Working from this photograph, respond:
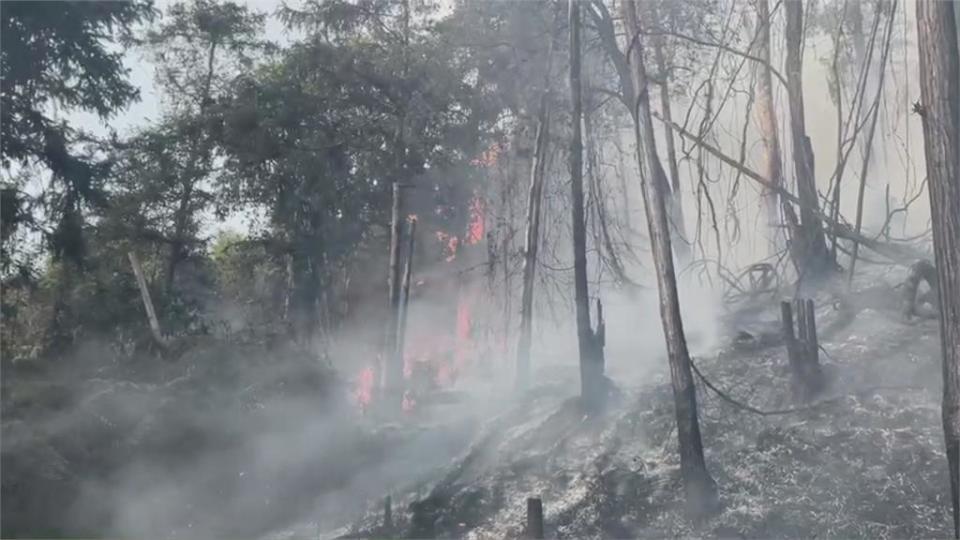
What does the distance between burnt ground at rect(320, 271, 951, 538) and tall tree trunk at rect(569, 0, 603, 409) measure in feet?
1.68

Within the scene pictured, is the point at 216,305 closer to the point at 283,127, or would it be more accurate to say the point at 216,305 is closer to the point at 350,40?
the point at 283,127

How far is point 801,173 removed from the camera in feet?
59.5

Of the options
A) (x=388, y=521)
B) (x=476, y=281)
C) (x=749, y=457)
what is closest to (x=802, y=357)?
(x=749, y=457)

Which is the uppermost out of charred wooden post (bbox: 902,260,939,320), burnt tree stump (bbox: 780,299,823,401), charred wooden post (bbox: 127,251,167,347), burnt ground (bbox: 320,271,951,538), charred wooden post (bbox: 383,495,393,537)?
charred wooden post (bbox: 127,251,167,347)

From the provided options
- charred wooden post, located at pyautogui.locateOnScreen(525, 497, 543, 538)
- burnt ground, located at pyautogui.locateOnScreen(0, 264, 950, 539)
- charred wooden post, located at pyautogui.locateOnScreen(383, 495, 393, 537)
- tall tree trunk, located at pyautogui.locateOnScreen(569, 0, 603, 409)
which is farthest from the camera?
tall tree trunk, located at pyautogui.locateOnScreen(569, 0, 603, 409)

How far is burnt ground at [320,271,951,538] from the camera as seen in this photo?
491 inches

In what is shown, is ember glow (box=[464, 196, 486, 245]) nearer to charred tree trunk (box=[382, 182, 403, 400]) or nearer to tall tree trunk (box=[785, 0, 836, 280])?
charred tree trunk (box=[382, 182, 403, 400])

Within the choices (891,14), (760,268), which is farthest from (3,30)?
(760,268)

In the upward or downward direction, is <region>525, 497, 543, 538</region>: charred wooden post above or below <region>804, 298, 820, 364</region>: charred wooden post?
below

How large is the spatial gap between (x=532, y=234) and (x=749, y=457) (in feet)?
27.1

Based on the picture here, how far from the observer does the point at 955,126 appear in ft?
29.4

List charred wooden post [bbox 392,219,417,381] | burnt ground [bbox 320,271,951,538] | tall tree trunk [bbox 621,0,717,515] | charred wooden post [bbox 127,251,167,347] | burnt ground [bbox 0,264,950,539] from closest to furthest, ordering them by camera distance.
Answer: burnt ground [bbox 320,271,951,538] → burnt ground [bbox 0,264,950,539] → tall tree trunk [bbox 621,0,717,515] → charred wooden post [bbox 127,251,167,347] → charred wooden post [bbox 392,219,417,381]

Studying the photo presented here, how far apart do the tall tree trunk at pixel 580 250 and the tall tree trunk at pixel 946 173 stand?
8307 mm

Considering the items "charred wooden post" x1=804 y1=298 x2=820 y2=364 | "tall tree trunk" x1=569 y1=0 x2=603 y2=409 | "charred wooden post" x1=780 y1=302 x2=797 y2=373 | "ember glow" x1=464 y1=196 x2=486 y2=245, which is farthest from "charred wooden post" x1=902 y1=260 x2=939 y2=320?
"ember glow" x1=464 y1=196 x2=486 y2=245
